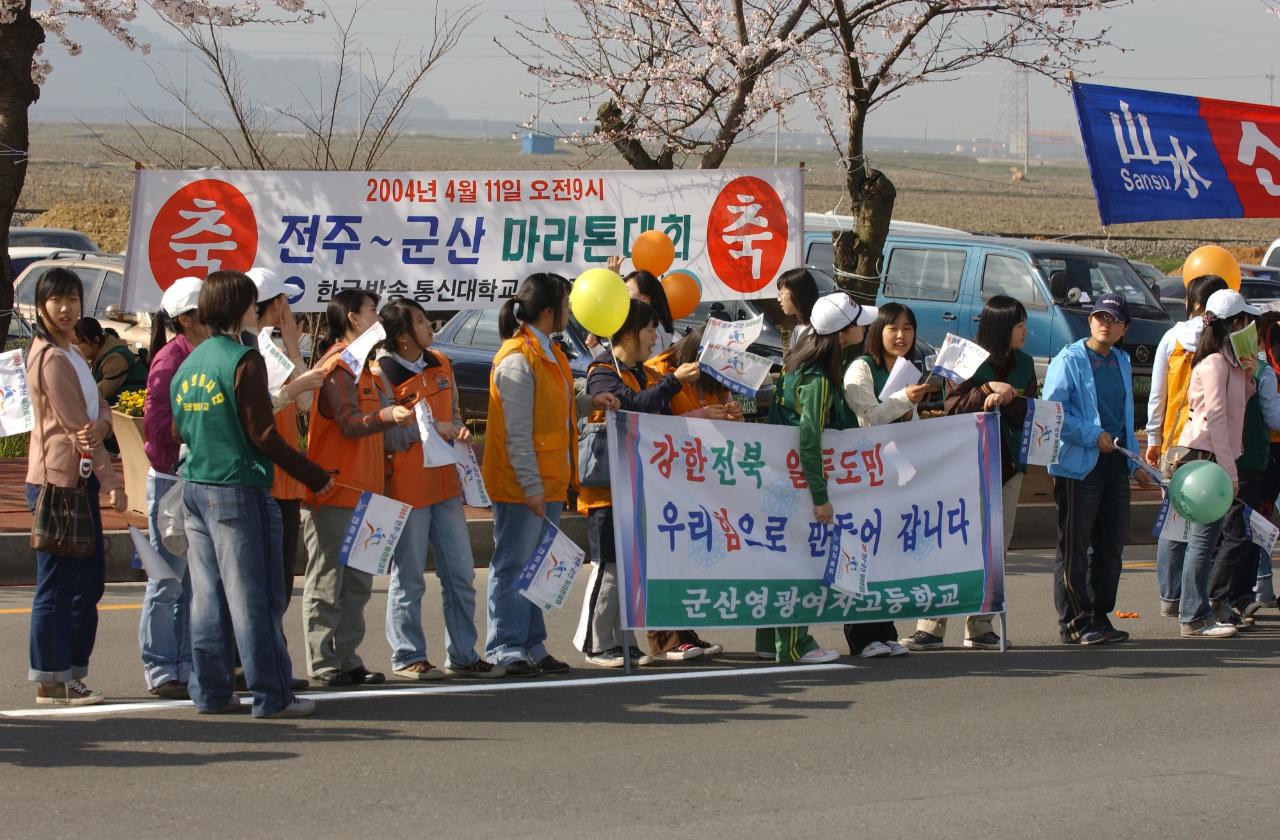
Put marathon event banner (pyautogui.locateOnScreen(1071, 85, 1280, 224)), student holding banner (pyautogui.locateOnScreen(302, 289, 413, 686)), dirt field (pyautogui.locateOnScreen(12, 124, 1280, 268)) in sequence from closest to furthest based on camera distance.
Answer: student holding banner (pyautogui.locateOnScreen(302, 289, 413, 686)), marathon event banner (pyautogui.locateOnScreen(1071, 85, 1280, 224)), dirt field (pyautogui.locateOnScreen(12, 124, 1280, 268))

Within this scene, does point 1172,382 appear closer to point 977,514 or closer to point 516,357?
point 977,514

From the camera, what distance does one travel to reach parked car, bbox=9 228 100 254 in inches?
1031

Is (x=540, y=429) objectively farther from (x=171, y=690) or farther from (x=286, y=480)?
(x=171, y=690)

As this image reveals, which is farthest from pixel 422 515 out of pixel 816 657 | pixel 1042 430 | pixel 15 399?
pixel 1042 430

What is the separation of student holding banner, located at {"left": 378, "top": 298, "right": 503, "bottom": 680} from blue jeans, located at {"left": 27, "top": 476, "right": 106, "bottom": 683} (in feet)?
4.22

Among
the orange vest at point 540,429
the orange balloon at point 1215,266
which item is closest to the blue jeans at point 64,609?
the orange vest at point 540,429

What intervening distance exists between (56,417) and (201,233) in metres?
3.74

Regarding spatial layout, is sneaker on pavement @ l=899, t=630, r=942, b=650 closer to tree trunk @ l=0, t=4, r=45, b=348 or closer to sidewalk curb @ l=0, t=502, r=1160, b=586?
sidewalk curb @ l=0, t=502, r=1160, b=586

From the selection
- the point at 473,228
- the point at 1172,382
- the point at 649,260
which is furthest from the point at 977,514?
the point at 473,228

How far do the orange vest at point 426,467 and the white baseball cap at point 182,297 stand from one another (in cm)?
99

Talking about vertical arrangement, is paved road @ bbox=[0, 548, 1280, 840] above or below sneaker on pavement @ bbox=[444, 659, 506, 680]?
below

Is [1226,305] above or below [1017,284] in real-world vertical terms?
below

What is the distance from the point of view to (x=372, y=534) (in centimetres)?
680

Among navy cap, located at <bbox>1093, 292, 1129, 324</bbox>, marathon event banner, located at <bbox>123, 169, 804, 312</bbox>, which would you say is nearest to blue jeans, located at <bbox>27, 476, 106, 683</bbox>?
marathon event banner, located at <bbox>123, 169, 804, 312</bbox>
